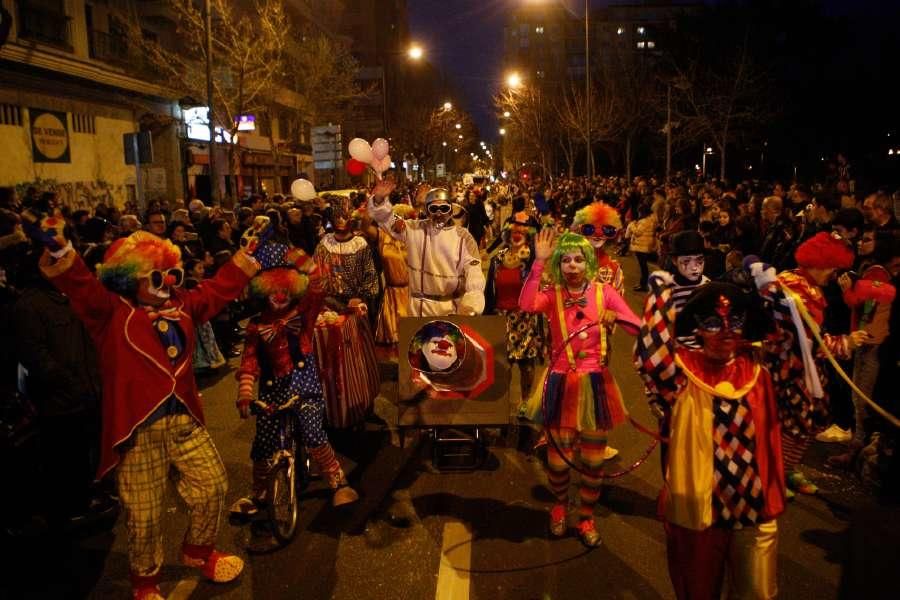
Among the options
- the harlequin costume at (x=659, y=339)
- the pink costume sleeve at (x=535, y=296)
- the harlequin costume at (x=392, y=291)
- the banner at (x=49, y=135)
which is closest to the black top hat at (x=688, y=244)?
the harlequin costume at (x=659, y=339)

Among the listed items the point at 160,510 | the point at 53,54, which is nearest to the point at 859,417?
the point at 160,510

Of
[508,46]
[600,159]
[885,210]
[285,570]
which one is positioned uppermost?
[508,46]

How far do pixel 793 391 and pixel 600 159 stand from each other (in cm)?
5821

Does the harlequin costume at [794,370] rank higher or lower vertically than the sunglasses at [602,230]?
lower

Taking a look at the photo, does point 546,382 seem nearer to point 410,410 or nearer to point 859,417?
point 410,410

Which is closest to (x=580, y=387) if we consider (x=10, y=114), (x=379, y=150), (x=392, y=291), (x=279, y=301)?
(x=279, y=301)

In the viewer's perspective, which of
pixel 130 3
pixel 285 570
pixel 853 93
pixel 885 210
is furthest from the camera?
pixel 853 93

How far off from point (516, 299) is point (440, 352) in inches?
71.1

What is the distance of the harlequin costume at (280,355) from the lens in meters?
5.05

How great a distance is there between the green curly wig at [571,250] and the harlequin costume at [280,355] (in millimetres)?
1701

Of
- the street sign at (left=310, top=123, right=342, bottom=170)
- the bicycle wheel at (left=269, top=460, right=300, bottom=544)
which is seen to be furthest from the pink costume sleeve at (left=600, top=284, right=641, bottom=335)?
the street sign at (left=310, top=123, right=342, bottom=170)

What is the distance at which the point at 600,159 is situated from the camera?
196 ft

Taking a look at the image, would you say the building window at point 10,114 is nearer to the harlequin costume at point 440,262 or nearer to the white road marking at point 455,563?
the harlequin costume at point 440,262

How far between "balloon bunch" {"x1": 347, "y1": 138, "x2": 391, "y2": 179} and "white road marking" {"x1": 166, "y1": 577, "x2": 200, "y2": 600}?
464 centimetres
